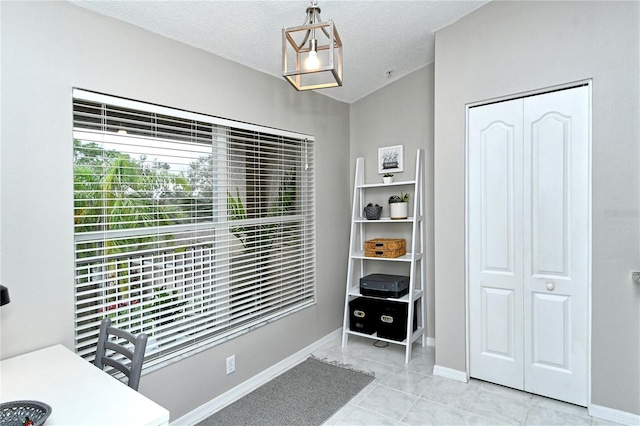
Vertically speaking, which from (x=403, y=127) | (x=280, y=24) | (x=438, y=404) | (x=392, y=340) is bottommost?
(x=438, y=404)

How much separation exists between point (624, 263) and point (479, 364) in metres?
1.20

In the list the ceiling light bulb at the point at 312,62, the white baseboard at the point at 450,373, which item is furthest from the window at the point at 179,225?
the white baseboard at the point at 450,373

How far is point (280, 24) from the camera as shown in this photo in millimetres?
2426

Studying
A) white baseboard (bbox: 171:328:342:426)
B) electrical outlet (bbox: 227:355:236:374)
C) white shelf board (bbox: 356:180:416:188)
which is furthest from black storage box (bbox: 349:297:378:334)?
electrical outlet (bbox: 227:355:236:374)

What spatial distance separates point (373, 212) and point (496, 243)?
3.91 feet

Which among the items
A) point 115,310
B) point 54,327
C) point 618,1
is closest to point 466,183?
point 618,1

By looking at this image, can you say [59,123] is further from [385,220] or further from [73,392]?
[385,220]

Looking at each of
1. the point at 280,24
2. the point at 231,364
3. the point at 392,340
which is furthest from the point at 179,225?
the point at 392,340

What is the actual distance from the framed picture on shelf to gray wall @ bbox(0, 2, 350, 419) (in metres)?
1.59

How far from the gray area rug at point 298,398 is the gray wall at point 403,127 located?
1.14 metres

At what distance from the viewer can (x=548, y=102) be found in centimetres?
251

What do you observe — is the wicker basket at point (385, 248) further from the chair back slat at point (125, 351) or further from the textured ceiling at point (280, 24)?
the chair back slat at point (125, 351)

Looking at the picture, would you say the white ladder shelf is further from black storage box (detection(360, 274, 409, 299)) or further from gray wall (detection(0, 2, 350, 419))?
gray wall (detection(0, 2, 350, 419))

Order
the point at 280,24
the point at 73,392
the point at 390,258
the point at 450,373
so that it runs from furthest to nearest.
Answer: the point at 390,258
the point at 450,373
the point at 280,24
the point at 73,392
